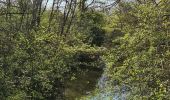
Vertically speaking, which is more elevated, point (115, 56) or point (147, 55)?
point (147, 55)

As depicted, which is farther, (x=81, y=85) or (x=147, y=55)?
(x=81, y=85)

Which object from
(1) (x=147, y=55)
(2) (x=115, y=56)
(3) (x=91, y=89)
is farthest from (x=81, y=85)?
(1) (x=147, y=55)

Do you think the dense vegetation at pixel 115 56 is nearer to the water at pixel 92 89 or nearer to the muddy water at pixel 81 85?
the water at pixel 92 89

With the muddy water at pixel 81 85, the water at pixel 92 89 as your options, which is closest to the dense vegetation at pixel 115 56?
the water at pixel 92 89

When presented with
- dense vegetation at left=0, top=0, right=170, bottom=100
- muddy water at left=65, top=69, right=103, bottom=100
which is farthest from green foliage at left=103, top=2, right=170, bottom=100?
muddy water at left=65, top=69, right=103, bottom=100

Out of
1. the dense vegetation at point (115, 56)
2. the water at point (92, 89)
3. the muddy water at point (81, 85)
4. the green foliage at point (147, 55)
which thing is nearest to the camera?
the green foliage at point (147, 55)

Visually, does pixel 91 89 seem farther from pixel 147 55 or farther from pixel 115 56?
pixel 147 55

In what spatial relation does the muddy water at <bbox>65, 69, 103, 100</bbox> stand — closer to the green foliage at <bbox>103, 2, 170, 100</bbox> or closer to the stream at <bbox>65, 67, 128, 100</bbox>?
the stream at <bbox>65, 67, 128, 100</bbox>

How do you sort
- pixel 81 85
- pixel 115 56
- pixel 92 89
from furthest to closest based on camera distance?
pixel 81 85, pixel 92 89, pixel 115 56

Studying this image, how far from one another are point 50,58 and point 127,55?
28.3 feet

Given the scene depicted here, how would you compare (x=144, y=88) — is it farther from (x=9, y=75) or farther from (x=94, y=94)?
(x=9, y=75)

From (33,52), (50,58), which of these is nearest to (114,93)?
(33,52)

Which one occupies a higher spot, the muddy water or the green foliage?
the green foliage

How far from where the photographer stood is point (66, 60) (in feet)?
70.3
